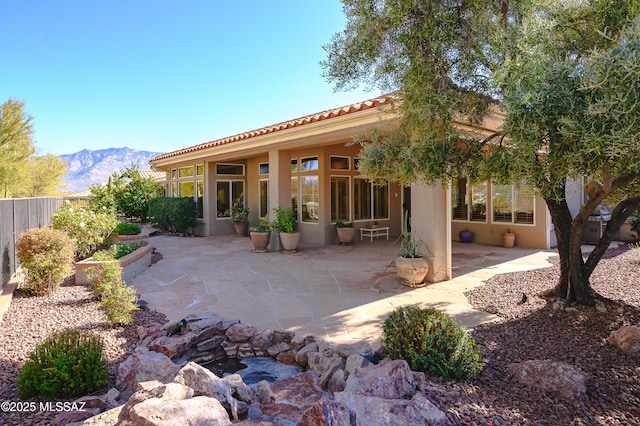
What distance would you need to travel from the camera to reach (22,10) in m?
13.6

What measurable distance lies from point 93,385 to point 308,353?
2008 mm

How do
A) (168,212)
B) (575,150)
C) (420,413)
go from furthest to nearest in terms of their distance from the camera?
(168,212) → (575,150) → (420,413)

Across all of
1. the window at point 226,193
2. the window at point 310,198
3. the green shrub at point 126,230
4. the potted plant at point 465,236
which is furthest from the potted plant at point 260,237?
the potted plant at point 465,236

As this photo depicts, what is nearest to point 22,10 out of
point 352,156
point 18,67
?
point 352,156

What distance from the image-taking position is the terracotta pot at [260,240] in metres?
11.3

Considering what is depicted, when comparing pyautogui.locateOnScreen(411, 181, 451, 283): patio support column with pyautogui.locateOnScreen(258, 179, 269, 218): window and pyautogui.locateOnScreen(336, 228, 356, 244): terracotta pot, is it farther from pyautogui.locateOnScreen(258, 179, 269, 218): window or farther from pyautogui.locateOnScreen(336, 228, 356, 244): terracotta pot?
pyautogui.locateOnScreen(258, 179, 269, 218): window

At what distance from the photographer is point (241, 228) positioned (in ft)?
50.5

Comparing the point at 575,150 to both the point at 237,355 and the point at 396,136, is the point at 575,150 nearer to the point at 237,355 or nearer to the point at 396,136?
the point at 396,136

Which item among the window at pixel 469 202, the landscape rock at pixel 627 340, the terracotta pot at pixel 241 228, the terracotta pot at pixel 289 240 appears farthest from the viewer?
the terracotta pot at pixel 241 228

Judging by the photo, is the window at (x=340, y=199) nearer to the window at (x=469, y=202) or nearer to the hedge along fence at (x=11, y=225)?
the window at (x=469, y=202)

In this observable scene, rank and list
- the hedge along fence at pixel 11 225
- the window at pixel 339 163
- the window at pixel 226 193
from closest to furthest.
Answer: the hedge along fence at pixel 11 225, the window at pixel 339 163, the window at pixel 226 193

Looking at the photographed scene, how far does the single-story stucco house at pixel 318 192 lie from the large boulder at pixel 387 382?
608cm

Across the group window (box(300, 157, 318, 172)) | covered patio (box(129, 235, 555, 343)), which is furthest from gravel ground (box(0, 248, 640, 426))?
window (box(300, 157, 318, 172))

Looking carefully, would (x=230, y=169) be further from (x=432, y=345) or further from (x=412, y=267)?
(x=432, y=345)
